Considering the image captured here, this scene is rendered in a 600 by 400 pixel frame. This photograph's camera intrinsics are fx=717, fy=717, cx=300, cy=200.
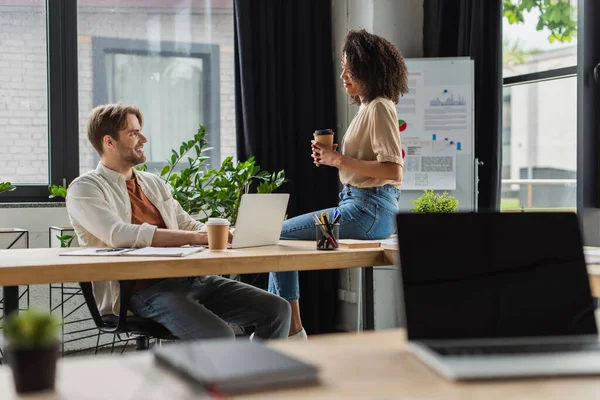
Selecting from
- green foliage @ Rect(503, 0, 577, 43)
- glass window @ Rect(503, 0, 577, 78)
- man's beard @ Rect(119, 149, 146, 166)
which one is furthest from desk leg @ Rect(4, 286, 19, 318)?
green foliage @ Rect(503, 0, 577, 43)

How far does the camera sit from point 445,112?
4207mm

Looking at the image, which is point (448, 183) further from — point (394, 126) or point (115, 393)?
point (115, 393)

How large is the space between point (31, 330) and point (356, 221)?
1938mm

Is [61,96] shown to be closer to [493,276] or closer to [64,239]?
[64,239]

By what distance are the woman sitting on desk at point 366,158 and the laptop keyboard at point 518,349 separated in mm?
1618

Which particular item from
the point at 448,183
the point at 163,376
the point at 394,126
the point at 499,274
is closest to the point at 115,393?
the point at 163,376

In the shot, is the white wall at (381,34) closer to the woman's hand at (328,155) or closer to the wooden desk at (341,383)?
the woman's hand at (328,155)

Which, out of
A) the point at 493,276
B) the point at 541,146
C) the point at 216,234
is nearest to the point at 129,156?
the point at 216,234

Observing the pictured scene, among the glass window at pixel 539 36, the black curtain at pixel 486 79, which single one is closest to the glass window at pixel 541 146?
the glass window at pixel 539 36

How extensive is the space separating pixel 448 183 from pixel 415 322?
10.4 feet

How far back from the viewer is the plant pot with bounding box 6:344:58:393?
86 centimetres

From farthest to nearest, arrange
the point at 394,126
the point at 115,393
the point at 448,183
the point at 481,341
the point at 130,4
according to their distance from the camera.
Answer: the point at 130,4 < the point at 448,183 < the point at 394,126 < the point at 481,341 < the point at 115,393

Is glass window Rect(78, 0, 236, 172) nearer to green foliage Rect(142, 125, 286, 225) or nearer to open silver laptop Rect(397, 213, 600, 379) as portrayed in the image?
green foliage Rect(142, 125, 286, 225)

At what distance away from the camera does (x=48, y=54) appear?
14.0 feet
